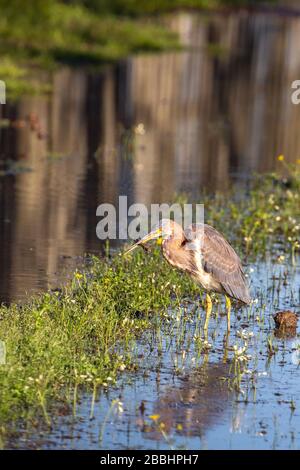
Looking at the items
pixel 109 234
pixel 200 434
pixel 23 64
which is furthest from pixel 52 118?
pixel 200 434

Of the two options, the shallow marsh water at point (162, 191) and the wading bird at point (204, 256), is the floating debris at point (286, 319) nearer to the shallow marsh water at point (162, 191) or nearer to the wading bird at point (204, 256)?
the shallow marsh water at point (162, 191)

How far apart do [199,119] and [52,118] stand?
360cm

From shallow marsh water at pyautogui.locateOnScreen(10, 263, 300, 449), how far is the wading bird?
0.32 meters

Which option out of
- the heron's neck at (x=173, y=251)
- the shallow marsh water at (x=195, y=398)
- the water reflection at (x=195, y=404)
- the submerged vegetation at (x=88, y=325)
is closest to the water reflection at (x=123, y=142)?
the submerged vegetation at (x=88, y=325)

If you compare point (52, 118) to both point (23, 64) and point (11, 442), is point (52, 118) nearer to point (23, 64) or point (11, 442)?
point (23, 64)

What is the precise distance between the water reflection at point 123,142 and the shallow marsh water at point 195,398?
1771mm

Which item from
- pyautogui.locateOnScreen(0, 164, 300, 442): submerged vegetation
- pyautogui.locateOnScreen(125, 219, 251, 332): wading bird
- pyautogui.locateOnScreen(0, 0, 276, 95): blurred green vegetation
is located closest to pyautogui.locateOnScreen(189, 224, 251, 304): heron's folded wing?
pyautogui.locateOnScreen(125, 219, 251, 332): wading bird

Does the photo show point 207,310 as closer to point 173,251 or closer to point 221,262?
point 221,262

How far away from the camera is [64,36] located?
3019 cm

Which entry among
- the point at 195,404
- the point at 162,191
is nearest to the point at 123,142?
the point at 162,191

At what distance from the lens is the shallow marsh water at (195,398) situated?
7.07 m

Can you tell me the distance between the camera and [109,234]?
505 inches

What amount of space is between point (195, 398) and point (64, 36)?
2326cm

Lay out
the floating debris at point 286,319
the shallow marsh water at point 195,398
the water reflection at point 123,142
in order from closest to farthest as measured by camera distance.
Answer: the shallow marsh water at point 195,398, the floating debris at point 286,319, the water reflection at point 123,142
